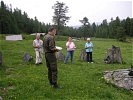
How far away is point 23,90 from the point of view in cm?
1445

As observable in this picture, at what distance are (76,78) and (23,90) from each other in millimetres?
4238

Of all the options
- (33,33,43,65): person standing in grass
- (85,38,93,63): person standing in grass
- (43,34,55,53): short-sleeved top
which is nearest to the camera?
(43,34,55,53): short-sleeved top

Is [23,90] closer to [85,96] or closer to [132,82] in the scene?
[85,96]

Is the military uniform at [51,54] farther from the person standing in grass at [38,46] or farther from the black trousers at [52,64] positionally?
the person standing in grass at [38,46]

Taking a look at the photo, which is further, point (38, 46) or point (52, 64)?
point (38, 46)

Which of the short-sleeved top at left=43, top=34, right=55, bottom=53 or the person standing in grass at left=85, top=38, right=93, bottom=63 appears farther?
the person standing in grass at left=85, top=38, right=93, bottom=63

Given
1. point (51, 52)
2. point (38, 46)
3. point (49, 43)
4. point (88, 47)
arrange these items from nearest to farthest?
point (49, 43) → point (51, 52) → point (38, 46) → point (88, 47)

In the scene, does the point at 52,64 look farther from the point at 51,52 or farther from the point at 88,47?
the point at 88,47

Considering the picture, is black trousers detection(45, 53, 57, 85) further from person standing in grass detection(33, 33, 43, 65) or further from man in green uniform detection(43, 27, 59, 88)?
person standing in grass detection(33, 33, 43, 65)

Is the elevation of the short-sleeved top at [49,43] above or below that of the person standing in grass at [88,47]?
above

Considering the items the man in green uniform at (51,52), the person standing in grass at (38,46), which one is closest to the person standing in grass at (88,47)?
the person standing in grass at (38,46)

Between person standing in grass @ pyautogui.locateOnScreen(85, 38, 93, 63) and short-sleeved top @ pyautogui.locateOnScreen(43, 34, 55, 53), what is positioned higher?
short-sleeved top @ pyautogui.locateOnScreen(43, 34, 55, 53)

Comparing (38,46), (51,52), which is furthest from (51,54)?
(38,46)

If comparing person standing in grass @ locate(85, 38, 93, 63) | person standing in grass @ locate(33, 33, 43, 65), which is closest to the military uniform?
person standing in grass @ locate(33, 33, 43, 65)
